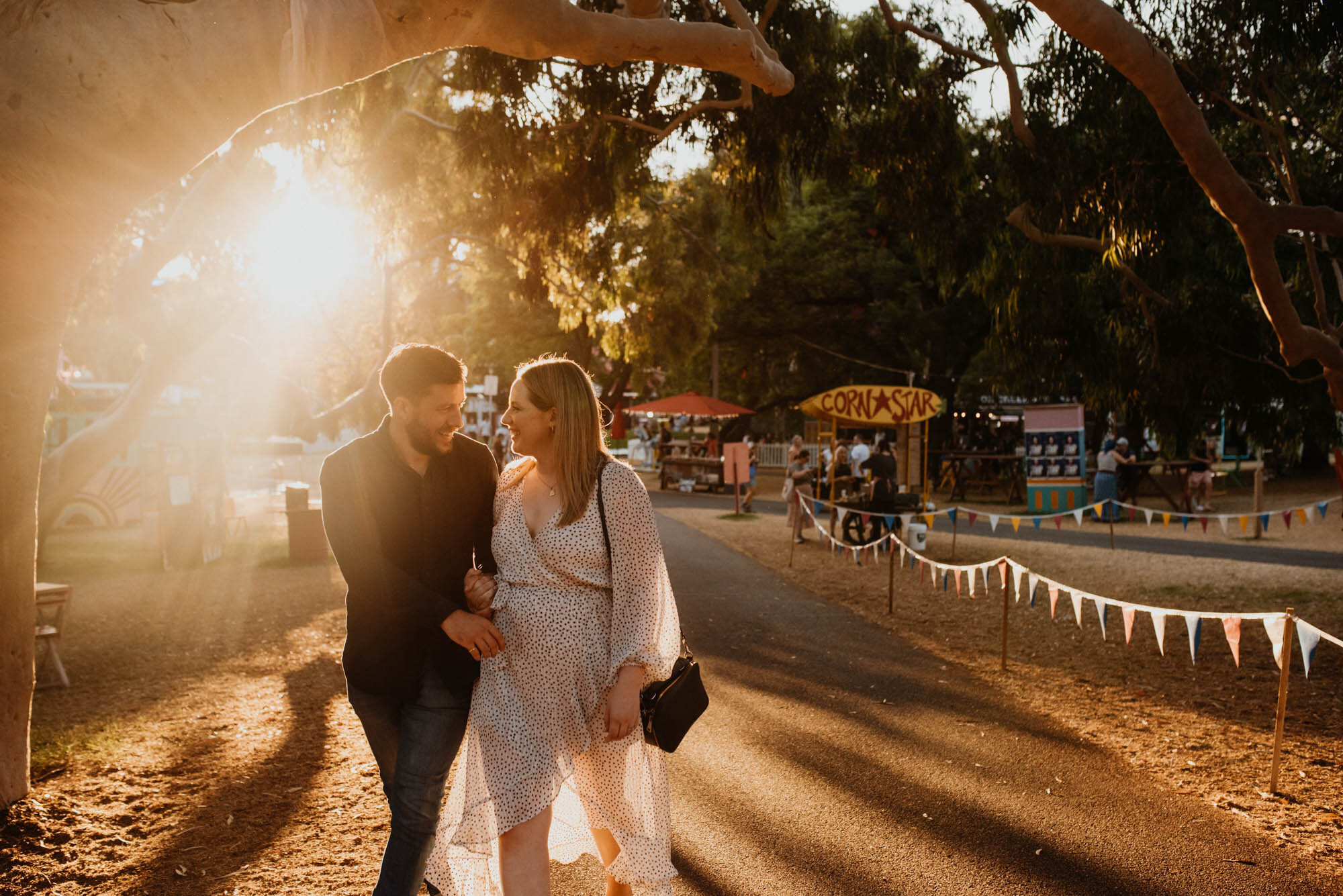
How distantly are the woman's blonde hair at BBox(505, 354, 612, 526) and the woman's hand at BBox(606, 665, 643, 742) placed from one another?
→ 0.47 metres

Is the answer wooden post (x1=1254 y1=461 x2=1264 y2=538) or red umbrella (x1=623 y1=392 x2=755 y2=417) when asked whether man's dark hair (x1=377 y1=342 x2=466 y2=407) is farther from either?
red umbrella (x1=623 y1=392 x2=755 y2=417)

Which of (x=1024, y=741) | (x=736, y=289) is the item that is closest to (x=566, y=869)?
(x=1024, y=741)

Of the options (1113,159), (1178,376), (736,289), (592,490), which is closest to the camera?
(592,490)

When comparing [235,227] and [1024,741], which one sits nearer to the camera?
[1024,741]

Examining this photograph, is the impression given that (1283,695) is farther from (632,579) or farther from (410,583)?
(410,583)

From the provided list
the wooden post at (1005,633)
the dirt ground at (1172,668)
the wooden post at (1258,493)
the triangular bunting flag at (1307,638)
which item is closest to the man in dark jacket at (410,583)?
the dirt ground at (1172,668)

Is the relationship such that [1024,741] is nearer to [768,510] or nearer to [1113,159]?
[1113,159]

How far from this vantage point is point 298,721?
6039 millimetres

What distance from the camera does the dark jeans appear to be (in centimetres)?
275

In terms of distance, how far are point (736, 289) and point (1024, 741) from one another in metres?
23.5

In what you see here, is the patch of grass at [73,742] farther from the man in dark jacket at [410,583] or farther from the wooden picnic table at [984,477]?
the wooden picnic table at [984,477]

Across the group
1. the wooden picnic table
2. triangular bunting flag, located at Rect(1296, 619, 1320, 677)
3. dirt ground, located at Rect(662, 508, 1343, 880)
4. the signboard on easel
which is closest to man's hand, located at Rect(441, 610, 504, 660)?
dirt ground, located at Rect(662, 508, 1343, 880)

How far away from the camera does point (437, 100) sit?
14164 millimetres

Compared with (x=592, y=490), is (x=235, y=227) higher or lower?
higher
